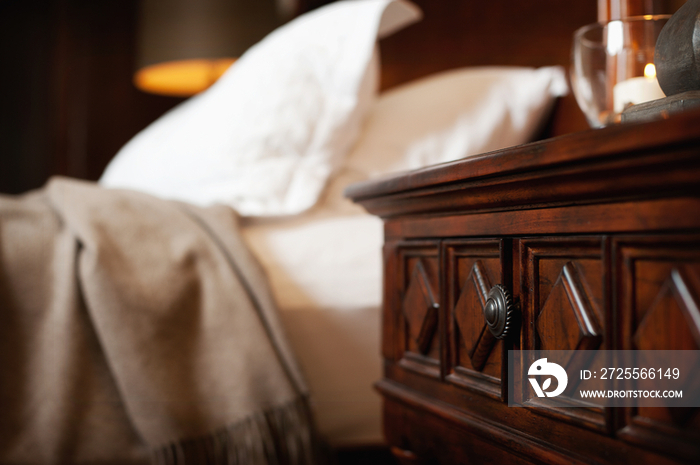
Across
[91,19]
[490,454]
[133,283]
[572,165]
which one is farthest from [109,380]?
[91,19]

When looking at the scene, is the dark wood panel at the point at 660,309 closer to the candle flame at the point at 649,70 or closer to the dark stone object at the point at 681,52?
the dark stone object at the point at 681,52

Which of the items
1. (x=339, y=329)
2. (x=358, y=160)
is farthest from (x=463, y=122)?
(x=339, y=329)

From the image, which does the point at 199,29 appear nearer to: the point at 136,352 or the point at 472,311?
the point at 136,352

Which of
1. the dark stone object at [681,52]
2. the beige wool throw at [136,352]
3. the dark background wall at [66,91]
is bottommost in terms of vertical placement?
the beige wool throw at [136,352]

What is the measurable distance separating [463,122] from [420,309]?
1.80 ft

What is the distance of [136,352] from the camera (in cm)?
64

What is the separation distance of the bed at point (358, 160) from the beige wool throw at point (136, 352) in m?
0.02

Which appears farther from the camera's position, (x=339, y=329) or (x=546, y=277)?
(x=339, y=329)

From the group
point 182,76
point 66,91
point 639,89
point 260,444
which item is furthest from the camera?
point 66,91

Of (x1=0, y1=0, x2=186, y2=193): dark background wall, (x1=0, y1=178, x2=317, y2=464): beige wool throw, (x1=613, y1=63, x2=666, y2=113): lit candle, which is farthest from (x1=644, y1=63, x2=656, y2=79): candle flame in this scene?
(x1=0, y1=0, x2=186, y2=193): dark background wall

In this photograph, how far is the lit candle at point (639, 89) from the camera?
0.48 metres

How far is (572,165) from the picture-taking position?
0.29 m

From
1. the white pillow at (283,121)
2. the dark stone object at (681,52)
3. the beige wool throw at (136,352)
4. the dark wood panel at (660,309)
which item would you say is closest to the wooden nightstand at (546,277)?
the dark wood panel at (660,309)

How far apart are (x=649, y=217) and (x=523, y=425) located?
0.16m
